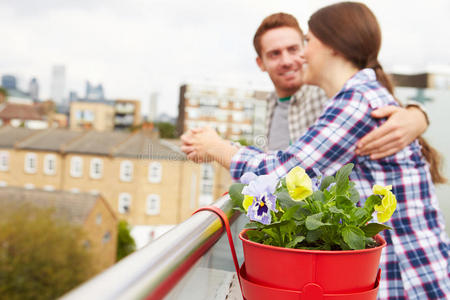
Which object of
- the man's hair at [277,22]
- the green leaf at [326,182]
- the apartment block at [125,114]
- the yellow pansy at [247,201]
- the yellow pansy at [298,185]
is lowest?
the apartment block at [125,114]

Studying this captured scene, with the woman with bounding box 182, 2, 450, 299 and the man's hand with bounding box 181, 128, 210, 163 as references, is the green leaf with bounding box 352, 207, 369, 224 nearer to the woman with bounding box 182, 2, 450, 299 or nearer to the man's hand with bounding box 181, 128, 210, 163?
the woman with bounding box 182, 2, 450, 299

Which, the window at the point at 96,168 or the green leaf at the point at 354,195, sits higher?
the green leaf at the point at 354,195

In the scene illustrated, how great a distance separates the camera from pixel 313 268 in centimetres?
56

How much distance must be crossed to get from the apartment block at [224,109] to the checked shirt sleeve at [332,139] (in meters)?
0.33

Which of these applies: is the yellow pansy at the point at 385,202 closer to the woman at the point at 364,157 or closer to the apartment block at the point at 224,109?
the woman at the point at 364,157

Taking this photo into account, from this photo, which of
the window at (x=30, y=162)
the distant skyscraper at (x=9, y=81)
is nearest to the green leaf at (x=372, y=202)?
the window at (x=30, y=162)

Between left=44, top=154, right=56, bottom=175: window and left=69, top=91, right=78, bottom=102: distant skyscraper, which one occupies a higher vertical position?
left=69, top=91, right=78, bottom=102: distant skyscraper

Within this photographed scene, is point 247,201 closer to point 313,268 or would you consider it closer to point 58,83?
point 313,268

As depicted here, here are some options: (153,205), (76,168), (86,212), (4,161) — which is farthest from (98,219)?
(4,161)

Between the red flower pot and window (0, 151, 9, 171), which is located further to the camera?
window (0, 151, 9, 171)

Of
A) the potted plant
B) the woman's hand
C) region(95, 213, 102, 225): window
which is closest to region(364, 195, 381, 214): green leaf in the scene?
the potted plant

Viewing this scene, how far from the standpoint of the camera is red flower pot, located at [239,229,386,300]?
556 millimetres

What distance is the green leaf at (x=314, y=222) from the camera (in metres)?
0.56

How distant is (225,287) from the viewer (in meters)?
0.77
